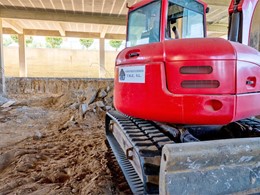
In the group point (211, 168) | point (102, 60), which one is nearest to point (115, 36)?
point (102, 60)

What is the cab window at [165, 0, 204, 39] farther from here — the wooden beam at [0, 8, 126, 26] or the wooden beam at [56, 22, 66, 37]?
the wooden beam at [56, 22, 66, 37]

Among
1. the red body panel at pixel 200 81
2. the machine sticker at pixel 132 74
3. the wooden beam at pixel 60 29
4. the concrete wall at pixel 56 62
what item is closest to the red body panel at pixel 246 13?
the red body panel at pixel 200 81

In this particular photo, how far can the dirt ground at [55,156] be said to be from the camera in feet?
7.55

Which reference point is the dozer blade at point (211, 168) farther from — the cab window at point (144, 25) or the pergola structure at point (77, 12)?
the pergola structure at point (77, 12)

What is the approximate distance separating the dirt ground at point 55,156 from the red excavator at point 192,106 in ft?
1.65

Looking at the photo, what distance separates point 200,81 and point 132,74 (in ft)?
1.84

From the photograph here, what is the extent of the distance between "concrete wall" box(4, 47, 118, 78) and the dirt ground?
487 inches

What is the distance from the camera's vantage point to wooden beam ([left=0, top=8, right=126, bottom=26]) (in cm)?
928

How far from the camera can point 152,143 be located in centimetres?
174

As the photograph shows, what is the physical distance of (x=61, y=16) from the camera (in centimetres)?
962

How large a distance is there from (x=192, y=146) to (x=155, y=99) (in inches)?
21.2

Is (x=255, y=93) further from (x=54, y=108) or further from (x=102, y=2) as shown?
(x=102, y=2)

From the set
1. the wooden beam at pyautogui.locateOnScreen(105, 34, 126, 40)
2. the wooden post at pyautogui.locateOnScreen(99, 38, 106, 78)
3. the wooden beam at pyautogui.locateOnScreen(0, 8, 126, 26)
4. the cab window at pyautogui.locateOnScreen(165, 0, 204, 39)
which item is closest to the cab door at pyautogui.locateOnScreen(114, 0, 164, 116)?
the cab window at pyautogui.locateOnScreen(165, 0, 204, 39)

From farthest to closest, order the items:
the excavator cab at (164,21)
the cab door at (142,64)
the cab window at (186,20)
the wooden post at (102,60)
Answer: the wooden post at (102,60)
the cab window at (186,20)
the excavator cab at (164,21)
the cab door at (142,64)
